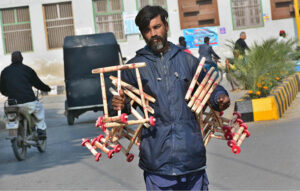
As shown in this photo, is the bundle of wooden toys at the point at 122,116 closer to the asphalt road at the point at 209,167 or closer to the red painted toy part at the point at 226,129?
the red painted toy part at the point at 226,129

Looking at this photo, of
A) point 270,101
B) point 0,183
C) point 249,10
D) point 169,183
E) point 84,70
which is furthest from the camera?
point 249,10

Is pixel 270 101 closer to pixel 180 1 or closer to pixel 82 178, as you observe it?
pixel 82 178

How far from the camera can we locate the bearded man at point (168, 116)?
4.11 metres

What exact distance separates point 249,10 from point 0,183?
25363mm

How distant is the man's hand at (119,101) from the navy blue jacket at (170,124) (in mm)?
221

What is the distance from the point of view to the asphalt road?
7633 mm

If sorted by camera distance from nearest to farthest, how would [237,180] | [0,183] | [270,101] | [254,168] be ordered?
[237,180] < [254,168] < [0,183] < [270,101]

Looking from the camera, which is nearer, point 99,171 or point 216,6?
point 99,171

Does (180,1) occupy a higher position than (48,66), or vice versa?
(180,1)

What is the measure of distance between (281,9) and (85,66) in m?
17.2

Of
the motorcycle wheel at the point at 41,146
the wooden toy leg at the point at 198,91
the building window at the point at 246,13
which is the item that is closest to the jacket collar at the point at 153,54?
the wooden toy leg at the point at 198,91

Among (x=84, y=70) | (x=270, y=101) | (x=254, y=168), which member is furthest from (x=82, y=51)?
(x=254, y=168)

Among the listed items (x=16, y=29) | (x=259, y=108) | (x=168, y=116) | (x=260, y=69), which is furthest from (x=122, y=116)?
(x=16, y=29)

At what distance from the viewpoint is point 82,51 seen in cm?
1783
